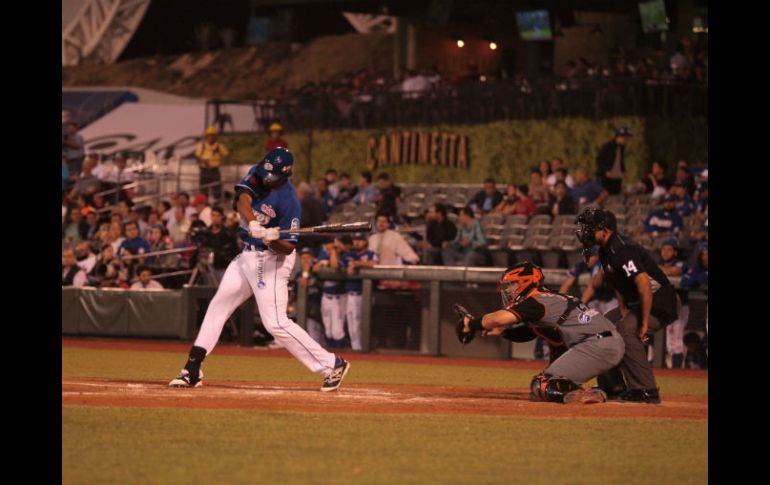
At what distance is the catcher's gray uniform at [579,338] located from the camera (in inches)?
426

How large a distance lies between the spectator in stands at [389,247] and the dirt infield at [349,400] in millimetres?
7537

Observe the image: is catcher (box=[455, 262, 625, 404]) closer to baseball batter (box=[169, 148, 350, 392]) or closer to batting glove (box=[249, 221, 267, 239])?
baseball batter (box=[169, 148, 350, 392])

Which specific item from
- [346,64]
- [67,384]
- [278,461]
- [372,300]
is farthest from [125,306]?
[346,64]

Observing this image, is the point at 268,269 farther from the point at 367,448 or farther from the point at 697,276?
the point at 697,276

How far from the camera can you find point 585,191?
2191cm

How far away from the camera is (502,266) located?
20.9 metres

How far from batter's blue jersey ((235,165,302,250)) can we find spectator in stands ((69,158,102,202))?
1672 centimetres

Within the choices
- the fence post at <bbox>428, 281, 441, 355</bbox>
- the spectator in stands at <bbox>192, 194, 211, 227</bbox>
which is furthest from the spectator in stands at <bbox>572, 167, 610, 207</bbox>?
the spectator in stands at <bbox>192, 194, 211, 227</bbox>

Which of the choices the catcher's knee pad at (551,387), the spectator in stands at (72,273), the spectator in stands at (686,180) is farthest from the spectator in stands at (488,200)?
the catcher's knee pad at (551,387)

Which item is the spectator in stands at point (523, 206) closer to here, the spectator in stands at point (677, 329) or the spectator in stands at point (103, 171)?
the spectator in stands at point (677, 329)

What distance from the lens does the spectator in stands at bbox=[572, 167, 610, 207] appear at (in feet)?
71.3

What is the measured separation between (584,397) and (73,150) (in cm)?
2098

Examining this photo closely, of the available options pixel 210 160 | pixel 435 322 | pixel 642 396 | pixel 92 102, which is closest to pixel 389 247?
pixel 435 322

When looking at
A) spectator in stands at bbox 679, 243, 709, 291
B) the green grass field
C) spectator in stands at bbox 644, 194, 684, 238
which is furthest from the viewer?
spectator in stands at bbox 644, 194, 684, 238
